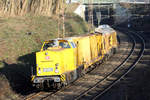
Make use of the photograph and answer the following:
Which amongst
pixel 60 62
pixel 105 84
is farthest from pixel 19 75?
pixel 105 84

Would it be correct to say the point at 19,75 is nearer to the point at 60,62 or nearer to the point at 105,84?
the point at 60,62

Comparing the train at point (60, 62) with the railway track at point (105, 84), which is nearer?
the railway track at point (105, 84)

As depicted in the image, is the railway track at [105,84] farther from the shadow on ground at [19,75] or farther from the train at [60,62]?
the shadow on ground at [19,75]

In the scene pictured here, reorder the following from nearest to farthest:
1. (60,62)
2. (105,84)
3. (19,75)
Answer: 1. (60,62)
2. (105,84)
3. (19,75)

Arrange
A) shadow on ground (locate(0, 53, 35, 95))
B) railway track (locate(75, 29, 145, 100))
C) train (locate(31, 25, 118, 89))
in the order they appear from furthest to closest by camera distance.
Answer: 1. shadow on ground (locate(0, 53, 35, 95))
2. train (locate(31, 25, 118, 89))
3. railway track (locate(75, 29, 145, 100))

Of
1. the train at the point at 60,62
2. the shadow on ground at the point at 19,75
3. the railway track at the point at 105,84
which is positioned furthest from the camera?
the shadow on ground at the point at 19,75

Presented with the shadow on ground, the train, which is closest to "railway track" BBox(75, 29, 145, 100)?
the train

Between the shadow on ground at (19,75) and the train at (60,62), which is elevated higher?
the train at (60,62)

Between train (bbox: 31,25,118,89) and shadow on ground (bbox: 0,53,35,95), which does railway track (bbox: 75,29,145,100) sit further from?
shadow on ground (bbox: 0,53,35,95)

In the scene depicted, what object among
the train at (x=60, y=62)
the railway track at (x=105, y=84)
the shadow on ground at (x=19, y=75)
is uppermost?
the train at (x=60, y=62)

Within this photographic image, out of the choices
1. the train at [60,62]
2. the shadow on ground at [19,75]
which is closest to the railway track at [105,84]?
the train at [60,62]

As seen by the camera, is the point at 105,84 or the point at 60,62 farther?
the point at 105,84

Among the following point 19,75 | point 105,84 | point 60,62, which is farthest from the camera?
point 19,75

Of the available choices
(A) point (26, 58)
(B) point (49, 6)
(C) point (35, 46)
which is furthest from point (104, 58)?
(B) point (49, 6)
